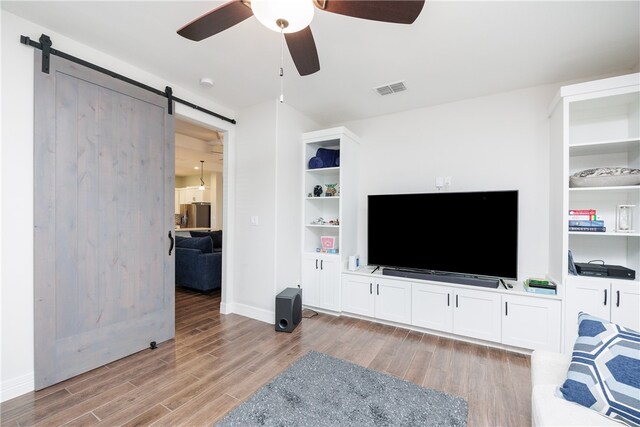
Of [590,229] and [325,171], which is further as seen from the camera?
[325,171]

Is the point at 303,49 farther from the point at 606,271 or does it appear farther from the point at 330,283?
the point at 606,271

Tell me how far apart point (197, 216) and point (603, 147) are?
9.09 m

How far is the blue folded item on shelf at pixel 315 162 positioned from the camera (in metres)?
3.71

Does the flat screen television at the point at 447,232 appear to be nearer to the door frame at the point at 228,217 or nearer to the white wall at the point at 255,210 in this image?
the white wall at the point at 255,210

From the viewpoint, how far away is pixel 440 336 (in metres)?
3.01

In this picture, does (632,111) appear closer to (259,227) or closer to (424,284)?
(424,284)

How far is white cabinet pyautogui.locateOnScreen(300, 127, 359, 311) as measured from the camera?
3.56 metres

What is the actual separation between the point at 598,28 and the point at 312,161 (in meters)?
2.86

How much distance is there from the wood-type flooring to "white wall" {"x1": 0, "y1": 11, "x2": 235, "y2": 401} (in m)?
0.28

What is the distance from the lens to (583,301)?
7.74 ft

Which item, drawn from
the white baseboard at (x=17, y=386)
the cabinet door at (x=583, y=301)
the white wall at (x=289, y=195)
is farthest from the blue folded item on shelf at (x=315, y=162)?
the white baseboard at (x=17, y=386)

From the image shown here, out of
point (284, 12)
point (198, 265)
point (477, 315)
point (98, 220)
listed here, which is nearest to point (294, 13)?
point (284, 12)

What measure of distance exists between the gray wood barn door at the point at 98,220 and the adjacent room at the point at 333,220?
15 millimetres

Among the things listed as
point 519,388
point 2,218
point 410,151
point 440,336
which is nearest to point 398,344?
point 440,336
